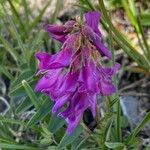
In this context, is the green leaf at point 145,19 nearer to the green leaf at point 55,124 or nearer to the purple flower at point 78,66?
the green leaf at point 55,124

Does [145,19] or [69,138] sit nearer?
[69,138]

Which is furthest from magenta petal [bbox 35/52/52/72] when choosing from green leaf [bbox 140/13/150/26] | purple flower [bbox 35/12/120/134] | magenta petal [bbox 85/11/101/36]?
green leaf [bbox 140/13/150/26]

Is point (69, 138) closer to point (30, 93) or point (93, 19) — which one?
point (30, 93)

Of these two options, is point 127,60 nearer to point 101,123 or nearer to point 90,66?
point 101,123

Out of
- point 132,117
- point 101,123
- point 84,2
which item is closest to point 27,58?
point 84,2

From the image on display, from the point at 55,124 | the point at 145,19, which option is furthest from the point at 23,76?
the point at 145,19

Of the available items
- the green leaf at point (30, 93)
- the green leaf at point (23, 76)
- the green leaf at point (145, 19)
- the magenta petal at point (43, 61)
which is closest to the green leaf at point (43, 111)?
the green leaf at point (30, 93)

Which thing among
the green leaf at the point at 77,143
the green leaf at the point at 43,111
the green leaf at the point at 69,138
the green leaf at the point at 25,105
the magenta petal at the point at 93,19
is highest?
the magenta petal at the point at 93,19
